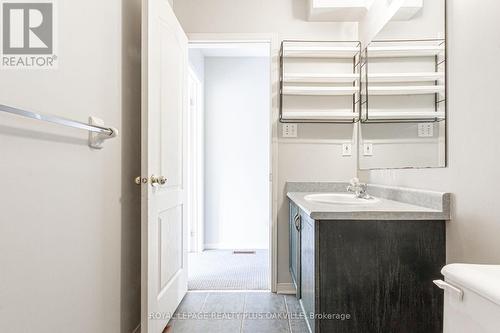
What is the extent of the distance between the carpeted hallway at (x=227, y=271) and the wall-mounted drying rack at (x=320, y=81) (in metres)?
1.44

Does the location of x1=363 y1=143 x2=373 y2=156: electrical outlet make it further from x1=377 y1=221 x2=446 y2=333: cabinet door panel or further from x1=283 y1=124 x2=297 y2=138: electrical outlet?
x1=377 y1=221 x2=446 y2=333: cabinet door panel

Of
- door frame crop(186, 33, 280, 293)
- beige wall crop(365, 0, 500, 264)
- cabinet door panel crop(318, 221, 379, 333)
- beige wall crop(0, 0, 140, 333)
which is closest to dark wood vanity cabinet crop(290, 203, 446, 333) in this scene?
cabinet door panel crop(318, 221, 379, 333)

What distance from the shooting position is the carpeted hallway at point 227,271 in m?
2.65

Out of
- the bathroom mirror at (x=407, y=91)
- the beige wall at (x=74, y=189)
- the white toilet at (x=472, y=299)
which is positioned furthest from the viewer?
the bathroom mirror at (x=407, y=91)

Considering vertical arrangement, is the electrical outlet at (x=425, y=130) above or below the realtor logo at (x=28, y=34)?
below

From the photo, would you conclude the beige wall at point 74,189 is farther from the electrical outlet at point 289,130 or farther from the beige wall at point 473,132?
the beige wall at point 473,132

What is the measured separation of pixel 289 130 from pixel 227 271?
60.1 inches

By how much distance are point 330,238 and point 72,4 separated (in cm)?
139

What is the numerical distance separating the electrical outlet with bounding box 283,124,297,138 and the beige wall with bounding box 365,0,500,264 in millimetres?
1170

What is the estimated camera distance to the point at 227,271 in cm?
303

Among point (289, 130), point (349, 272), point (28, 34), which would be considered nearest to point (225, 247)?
point (289, 130)

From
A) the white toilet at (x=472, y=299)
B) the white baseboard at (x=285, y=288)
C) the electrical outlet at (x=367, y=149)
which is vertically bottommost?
the white baseboard at (x=285, y=288)

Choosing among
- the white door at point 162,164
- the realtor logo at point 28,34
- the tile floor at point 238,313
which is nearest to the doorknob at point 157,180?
the white door at point 162,164

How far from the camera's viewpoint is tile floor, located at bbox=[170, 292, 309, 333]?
1.93 meters
